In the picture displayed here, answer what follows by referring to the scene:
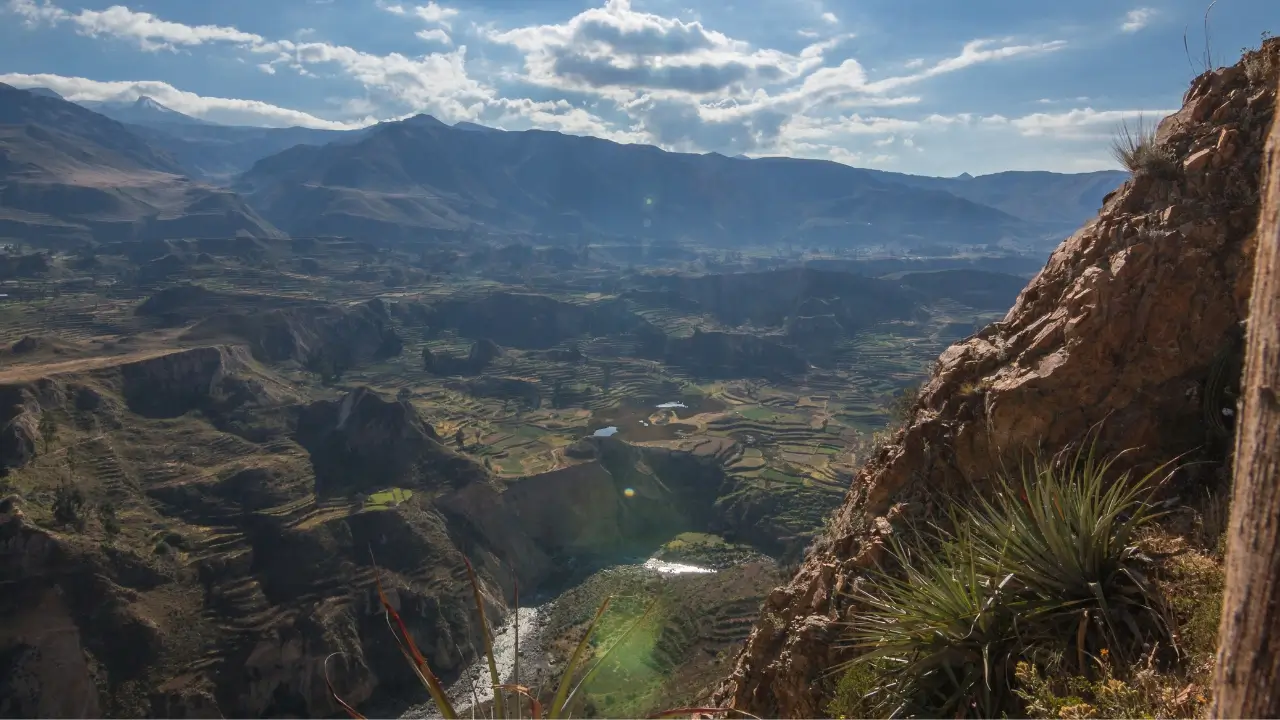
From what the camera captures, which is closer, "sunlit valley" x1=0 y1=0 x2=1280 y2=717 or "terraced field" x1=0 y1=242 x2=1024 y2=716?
"sunlit valley" x1=0 y1=0 x2=1280 y2=717

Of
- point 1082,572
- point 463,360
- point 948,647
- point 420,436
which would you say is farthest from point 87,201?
point 1082,572

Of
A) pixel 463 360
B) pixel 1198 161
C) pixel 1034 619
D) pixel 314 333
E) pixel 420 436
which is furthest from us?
pixel 463 360

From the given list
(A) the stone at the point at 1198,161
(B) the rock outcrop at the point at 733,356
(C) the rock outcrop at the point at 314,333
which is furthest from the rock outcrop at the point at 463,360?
(A) the stone at the point at 1198,161

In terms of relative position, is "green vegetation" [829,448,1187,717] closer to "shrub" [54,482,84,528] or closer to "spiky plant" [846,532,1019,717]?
"spiky plant" [846,532,1019,717]

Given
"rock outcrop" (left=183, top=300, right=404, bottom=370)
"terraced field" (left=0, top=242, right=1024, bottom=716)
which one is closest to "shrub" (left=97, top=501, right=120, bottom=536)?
"terraced field" (left=0, top=242, right=1024, bottom=716)

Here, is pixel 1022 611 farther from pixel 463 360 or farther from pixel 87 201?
pixel 87 201

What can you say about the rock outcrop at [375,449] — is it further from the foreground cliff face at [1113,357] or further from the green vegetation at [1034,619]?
the green vegetation at [1034,619]

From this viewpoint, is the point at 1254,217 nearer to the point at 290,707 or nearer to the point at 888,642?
the point at 888,642
